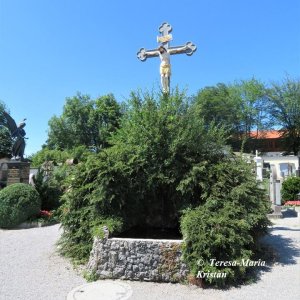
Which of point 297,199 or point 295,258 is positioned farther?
point 297,199

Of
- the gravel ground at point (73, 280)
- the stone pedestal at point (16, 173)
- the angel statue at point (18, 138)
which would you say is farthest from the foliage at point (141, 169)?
the angel statue at point (18, 138)

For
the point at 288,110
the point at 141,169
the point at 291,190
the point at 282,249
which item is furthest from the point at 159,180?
the point at 288,110

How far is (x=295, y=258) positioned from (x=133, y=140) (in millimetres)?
4328

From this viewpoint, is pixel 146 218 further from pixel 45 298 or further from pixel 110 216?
pixel 45 298

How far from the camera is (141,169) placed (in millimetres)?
7211

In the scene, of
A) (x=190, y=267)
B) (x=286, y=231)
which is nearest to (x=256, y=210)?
(x=190, y=267)

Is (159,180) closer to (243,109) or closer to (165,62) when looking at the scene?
(165,62)

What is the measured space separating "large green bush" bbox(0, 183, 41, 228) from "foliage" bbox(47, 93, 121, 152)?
29.6 meters

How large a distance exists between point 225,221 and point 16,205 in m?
8.13

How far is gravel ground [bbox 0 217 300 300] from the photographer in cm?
499

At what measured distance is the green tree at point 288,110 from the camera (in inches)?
1436

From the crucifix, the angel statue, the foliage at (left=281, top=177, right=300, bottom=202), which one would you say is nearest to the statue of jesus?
the crucifix

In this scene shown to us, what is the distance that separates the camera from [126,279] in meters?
5.74

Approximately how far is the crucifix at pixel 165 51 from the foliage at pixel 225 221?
4.39 meters
